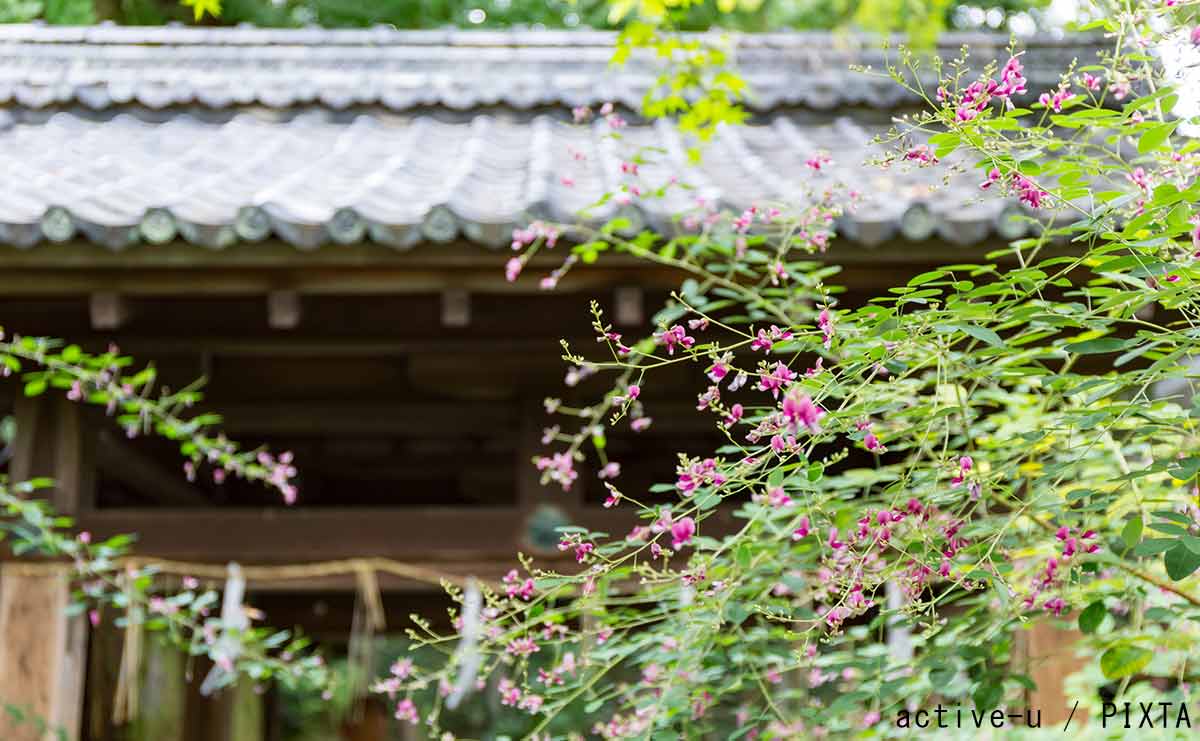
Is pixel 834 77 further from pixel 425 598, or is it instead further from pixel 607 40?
pixel 425 598

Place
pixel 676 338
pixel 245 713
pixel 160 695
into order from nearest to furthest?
pixel 676 338 → pixel 160 695 → pixel 245 713

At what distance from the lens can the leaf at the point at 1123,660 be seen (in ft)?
5.16

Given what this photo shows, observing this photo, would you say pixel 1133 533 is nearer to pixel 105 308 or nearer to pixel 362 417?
pixel 105 308

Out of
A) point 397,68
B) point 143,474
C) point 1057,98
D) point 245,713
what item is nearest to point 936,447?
point 1057,98

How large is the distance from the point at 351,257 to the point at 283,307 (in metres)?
0.27

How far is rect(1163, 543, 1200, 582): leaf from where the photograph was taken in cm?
129

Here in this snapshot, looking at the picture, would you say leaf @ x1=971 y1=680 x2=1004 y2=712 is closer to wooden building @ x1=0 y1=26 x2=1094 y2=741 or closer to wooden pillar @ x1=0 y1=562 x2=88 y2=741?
wooden building @ x1=0 y1=26 x2=1094 y2=741

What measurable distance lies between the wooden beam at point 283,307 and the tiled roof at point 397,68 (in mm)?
2110

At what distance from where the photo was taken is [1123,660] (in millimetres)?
1583

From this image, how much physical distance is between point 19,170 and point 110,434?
88 cm

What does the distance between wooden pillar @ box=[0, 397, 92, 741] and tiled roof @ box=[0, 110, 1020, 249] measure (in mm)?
682

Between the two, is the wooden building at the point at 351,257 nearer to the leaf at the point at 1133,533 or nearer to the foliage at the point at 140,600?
the foliage at the point at 140,600

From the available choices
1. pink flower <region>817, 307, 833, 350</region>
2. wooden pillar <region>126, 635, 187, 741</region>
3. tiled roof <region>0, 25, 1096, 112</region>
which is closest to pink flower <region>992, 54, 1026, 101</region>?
pink flower <region>817, 307, 833, 350</region>

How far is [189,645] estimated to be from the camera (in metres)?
2.87
